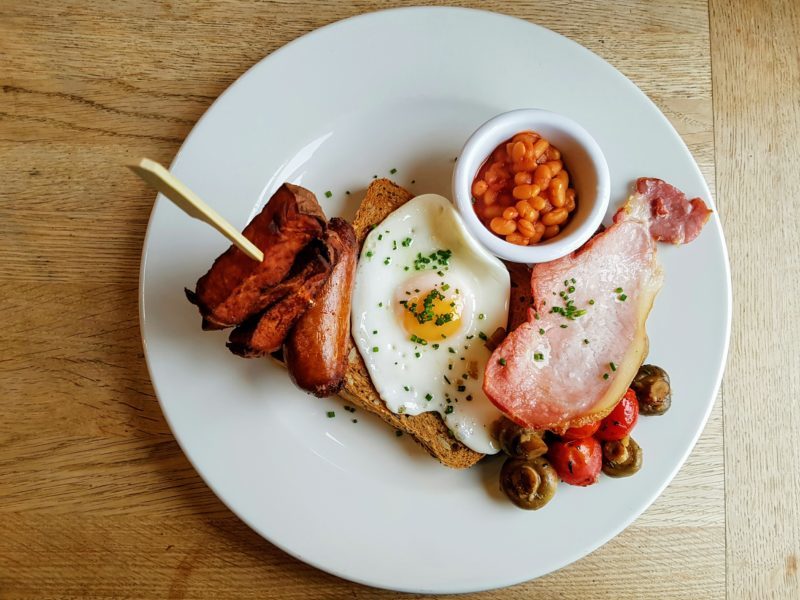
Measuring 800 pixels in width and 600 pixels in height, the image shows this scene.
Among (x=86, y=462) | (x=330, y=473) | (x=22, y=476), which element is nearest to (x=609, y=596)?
(x=330, y=473)

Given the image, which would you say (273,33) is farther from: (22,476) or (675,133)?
(22,476)

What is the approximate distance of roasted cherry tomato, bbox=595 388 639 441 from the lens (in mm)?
2289

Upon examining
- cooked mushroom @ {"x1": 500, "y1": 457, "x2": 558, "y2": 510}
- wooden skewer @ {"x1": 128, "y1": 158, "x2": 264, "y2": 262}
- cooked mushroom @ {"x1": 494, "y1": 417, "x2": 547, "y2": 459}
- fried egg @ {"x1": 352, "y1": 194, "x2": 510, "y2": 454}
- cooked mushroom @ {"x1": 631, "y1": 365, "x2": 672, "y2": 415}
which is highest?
wooden skewer @ {"x1": 128, "y1": 158, "x2": 264, "y2": 262}

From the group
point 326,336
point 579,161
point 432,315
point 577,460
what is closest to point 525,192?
point 579,161

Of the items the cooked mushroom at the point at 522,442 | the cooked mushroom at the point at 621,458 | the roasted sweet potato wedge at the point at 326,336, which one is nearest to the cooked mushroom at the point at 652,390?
the cooked mushroom at the point at 621,458

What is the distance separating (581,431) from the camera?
2.27m

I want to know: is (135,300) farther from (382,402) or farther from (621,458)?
(621,458)

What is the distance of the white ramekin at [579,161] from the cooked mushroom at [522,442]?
59cm

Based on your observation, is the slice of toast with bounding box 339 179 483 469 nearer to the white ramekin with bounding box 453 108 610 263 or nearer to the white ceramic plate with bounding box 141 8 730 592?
the white ceramic plate with bounding box 141 8 730 592

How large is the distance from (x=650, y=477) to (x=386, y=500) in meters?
0.98

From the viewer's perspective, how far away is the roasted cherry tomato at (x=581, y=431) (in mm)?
2266

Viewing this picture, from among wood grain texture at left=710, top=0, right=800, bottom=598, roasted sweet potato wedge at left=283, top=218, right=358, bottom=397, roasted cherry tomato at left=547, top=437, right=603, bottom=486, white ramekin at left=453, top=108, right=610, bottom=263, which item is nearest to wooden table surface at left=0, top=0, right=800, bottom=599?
wood grain texture at left=710, top=0, right=800, bottom=598

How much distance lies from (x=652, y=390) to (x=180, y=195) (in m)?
1.72

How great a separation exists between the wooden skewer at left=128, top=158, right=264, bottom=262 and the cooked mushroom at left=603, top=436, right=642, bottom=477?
1.40 m
